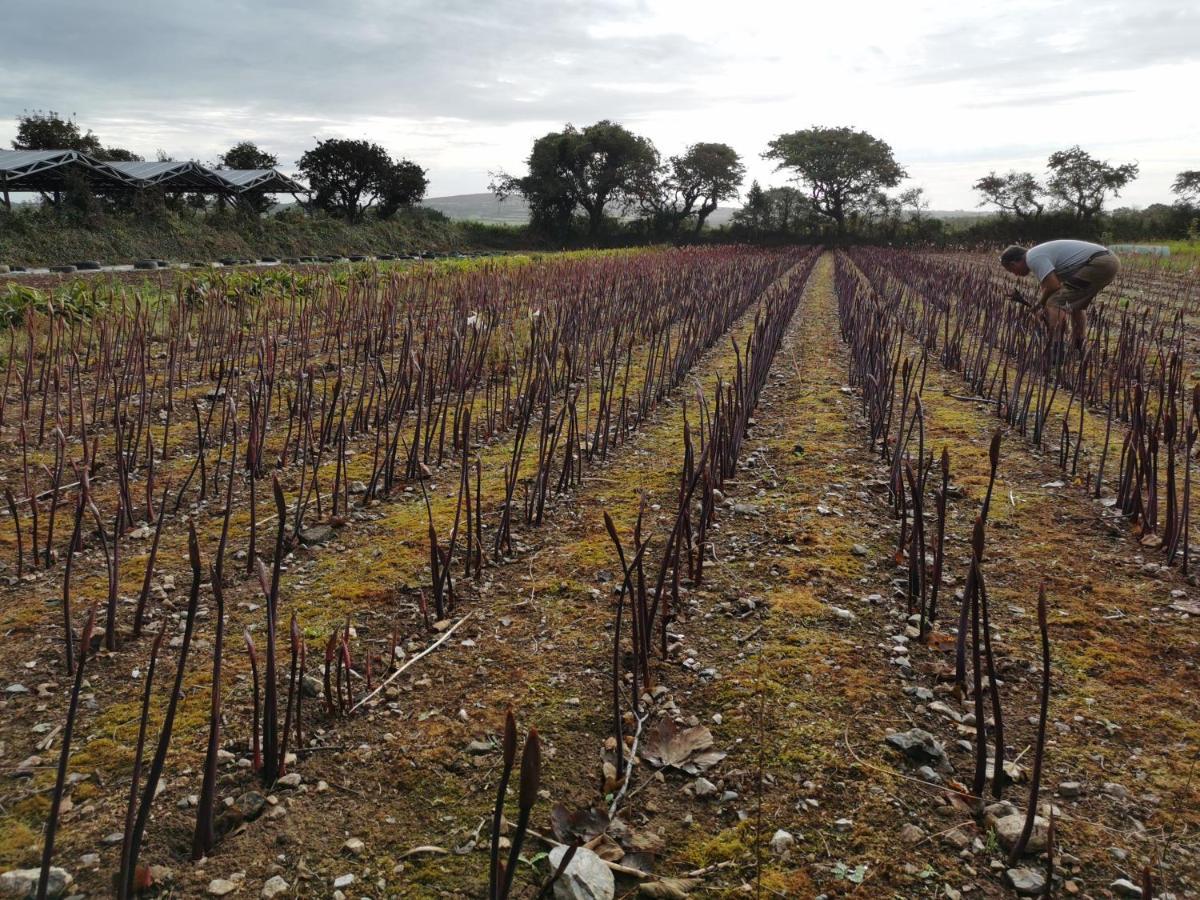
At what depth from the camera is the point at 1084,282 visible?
25.0ft

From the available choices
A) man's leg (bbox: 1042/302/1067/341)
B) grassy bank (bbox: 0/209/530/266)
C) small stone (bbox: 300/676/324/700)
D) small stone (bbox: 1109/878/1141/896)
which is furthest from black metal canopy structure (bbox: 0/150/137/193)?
small stone (bbox: 1109/878/1141/896)

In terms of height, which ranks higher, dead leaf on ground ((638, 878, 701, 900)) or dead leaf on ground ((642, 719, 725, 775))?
dead leaf on ground ((642, 719, 725, 775))

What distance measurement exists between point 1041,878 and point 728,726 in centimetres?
78

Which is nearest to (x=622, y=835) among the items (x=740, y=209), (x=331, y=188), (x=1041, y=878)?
(x=1041, y=878)

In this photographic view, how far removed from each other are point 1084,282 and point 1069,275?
169 mm

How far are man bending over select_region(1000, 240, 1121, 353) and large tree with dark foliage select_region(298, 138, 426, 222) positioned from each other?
3333 cm

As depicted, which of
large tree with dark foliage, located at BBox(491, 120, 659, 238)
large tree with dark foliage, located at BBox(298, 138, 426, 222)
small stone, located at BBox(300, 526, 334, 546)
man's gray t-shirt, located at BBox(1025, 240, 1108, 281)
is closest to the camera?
small stone, located at BBox(300, 526, 334, 546)

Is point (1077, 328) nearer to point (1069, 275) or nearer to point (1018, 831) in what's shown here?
point (1069, 275)

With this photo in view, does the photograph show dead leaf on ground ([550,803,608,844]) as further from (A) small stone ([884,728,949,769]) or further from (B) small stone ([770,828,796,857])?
(A) small stone ([884,728,949,769])

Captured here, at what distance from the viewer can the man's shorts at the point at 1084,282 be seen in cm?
743

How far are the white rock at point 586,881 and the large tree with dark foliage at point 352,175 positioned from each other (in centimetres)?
3787

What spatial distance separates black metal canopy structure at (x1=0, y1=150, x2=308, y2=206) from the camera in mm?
22669

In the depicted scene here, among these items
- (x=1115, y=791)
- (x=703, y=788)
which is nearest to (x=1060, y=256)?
(x=1115, y=791)

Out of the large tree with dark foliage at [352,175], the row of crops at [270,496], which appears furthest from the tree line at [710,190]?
the row of crops at [270,496]
